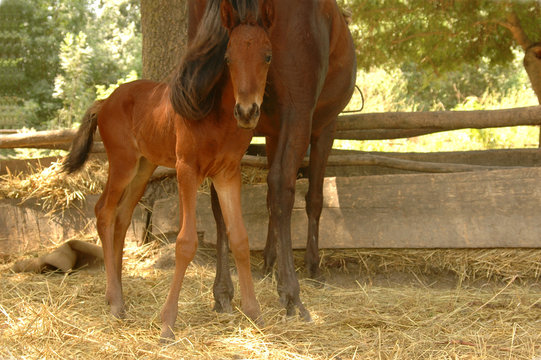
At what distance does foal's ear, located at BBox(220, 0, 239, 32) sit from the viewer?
2894 mm

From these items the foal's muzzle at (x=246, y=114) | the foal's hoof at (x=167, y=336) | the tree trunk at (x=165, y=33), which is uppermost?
the tree trunk at (x=165, y=33)

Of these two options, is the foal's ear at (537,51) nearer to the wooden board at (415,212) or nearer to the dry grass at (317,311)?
the wooden board at (415,212)

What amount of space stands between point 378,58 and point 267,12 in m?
4.48

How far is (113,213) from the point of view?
149 inches

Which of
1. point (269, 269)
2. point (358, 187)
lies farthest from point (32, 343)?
point (358, 187)

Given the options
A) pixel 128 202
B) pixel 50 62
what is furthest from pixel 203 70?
pixel 50 62

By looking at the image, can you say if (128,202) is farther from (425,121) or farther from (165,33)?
(425,121)

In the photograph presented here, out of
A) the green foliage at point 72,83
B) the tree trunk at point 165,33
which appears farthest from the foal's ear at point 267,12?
the green foliage at point 72,83

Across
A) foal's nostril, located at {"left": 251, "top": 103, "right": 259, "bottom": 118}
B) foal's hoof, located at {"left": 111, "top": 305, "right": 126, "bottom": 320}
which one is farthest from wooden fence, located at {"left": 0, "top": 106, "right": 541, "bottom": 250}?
foal's nostril, located at {"left": 251, "top": 103, "right": 259, "bottom": 118}

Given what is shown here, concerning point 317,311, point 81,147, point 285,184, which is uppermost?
point 81,147

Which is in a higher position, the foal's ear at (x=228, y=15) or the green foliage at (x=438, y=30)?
the green foliage at (x=438, y=30)

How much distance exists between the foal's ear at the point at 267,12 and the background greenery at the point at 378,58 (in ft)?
12.2

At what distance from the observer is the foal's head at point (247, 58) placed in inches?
108

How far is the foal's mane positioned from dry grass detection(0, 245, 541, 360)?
4.02 ft
